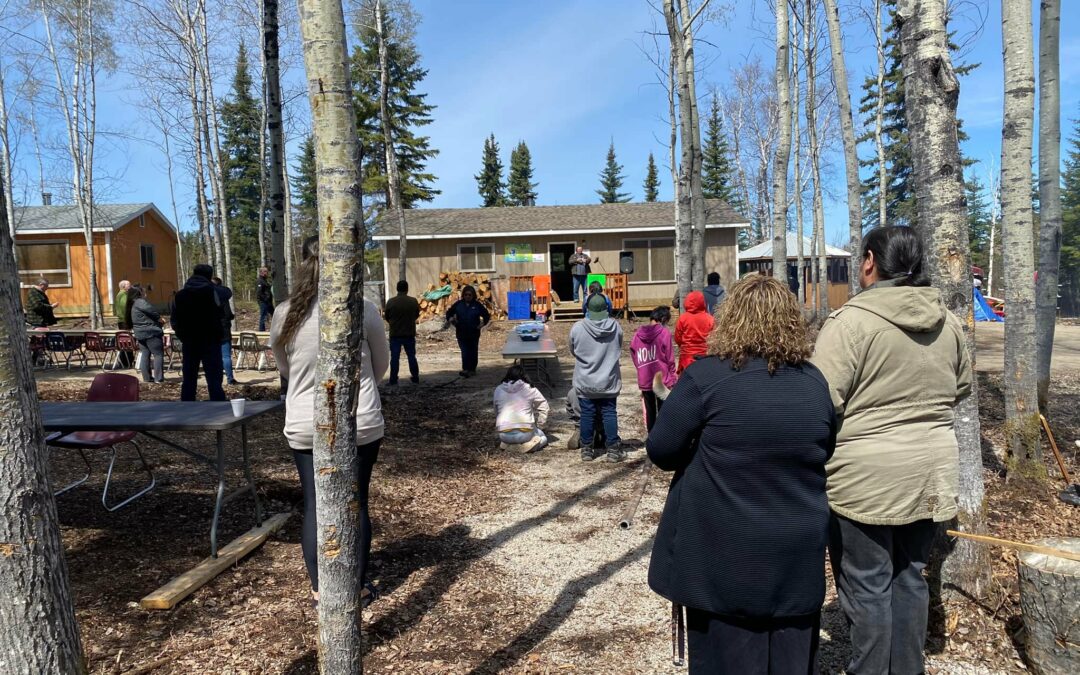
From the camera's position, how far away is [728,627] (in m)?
2.10

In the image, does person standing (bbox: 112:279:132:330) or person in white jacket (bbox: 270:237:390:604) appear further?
person standing (bbox: 112:279:132:330)

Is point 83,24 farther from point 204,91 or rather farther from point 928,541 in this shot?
point 928,541

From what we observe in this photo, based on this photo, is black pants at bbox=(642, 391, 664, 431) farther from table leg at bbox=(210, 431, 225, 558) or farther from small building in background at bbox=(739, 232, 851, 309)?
small building in background at bbox=(739, 232, 851, 309)

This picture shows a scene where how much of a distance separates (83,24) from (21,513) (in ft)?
75.1

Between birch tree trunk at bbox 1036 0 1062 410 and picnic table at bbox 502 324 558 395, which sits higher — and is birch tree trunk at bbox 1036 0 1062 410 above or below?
above

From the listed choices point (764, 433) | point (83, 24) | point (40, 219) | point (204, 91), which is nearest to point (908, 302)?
point (764, 433)

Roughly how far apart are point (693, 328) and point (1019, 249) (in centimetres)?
268

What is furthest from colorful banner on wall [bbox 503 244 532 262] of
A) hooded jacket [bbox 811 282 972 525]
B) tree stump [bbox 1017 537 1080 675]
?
hooded jacket [bbox 811 282 972 525]

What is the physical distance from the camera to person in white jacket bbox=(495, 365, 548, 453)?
23.9ft

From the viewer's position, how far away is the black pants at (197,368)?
27.3 ft

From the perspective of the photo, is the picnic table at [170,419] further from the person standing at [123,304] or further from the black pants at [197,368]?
the person standing at [123,304]

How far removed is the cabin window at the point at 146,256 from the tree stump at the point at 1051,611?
29.3m

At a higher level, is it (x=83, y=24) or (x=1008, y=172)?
(x=83, y=24)

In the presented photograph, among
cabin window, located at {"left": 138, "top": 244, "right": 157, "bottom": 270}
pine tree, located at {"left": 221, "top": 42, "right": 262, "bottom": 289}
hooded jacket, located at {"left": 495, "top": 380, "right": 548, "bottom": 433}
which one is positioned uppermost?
pine tree, located at {"left": 221, "top": 42, "right": 262, "bottom": 289}
